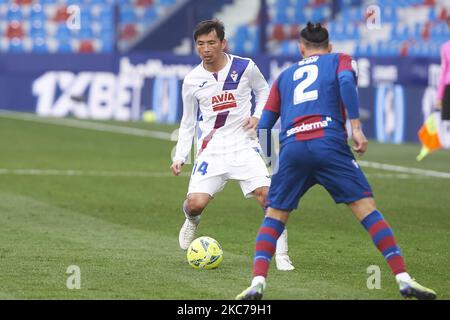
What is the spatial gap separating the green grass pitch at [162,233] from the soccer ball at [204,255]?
0.34 feet

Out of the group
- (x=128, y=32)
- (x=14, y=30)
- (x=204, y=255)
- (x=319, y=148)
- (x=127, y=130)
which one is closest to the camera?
(x=319, y=148)

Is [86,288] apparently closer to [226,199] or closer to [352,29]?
[226,199]

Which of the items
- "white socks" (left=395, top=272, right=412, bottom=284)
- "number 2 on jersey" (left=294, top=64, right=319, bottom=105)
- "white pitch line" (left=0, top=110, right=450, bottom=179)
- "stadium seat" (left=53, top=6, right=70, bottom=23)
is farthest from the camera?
"stadium seat" (left=53, top=6, right=70, bottom=23)

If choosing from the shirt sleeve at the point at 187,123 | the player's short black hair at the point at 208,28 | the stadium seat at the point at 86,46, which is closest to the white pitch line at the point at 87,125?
the stadium seat at the point at 86,46

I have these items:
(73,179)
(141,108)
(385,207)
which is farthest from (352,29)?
(385,207)

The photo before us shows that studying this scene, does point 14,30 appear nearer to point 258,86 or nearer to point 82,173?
point 82,173

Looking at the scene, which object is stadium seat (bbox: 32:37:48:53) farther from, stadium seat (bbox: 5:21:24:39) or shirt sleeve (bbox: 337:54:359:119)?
shirt sleeve (bbox: 337:54:359:119)

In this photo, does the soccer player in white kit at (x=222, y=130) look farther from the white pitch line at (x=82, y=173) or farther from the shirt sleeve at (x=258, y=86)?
the white pitch line at (x=82, y=173)

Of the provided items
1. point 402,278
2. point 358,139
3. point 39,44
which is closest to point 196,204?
point 358,139

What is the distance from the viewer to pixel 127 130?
2669cm

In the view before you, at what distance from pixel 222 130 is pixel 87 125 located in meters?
18.1

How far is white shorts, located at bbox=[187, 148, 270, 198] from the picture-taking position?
32.7 feet

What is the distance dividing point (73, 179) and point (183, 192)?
189cm

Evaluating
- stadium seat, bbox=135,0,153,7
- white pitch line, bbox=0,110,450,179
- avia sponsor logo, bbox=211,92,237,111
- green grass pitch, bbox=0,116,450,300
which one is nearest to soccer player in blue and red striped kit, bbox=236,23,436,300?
green grass pitch, bbox=0,116,450,300
